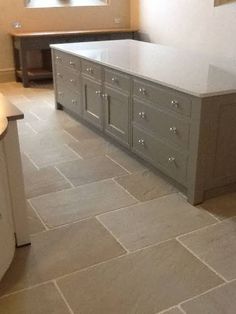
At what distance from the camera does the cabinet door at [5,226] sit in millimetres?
1852

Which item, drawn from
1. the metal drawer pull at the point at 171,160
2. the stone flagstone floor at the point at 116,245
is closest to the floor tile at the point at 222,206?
the stone flagstone floor at the point at 116,245

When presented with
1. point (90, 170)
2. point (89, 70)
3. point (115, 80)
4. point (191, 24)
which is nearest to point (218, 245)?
point (90, 170)

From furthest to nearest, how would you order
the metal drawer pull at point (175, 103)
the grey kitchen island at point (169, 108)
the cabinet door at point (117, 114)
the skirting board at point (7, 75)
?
1. the skirting board at point (7, 75)
2. the cabinet door at point (117, 114)
3. the metal drawer pull at point (175, 103)
4. the grey kitchen island at point (169, 108)

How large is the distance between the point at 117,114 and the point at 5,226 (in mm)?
1682

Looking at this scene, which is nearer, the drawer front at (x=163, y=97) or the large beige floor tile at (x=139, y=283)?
the large beige floor tile at (x=139, y=283)

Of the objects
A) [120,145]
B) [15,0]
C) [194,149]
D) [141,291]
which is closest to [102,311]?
[141,291]

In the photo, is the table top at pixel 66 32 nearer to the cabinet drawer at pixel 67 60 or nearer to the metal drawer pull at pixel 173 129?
the cabinet drawer at pixel 67 60

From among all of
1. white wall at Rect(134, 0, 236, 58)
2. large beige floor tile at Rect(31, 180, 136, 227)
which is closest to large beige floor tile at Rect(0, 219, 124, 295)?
large beige floor tile at Rect(31, 180, 136, 227)

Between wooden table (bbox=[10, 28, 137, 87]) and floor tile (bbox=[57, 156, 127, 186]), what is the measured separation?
2951mm

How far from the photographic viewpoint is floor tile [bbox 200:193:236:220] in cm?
246

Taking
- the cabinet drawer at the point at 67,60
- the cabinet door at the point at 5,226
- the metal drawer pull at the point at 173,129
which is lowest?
the cabinet door at the point at 5,226

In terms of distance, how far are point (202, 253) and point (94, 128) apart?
6.88 ft

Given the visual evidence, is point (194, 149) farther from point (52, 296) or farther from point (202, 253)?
point (52, 296)

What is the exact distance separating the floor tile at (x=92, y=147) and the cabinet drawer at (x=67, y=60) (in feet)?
2.57
